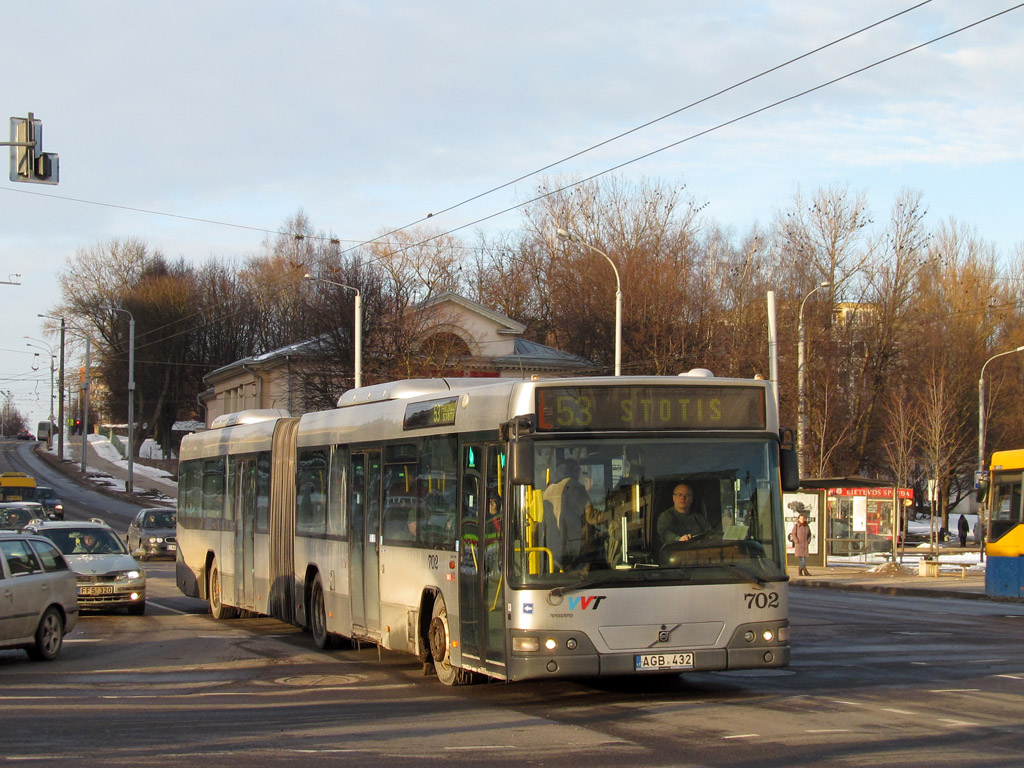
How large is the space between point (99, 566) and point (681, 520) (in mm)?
12487

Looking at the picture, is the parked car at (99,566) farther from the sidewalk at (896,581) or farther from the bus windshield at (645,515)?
the sidewalk at (896,581)

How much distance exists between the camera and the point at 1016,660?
44.2 feet

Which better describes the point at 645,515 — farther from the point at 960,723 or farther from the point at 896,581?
the point at 896,581

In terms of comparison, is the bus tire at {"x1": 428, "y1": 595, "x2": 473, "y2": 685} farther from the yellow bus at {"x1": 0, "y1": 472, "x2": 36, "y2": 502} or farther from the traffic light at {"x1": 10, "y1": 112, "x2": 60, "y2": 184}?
the yellow bus at {"x1": 0, "y1": 472, "x2": 36, "y2": 502}

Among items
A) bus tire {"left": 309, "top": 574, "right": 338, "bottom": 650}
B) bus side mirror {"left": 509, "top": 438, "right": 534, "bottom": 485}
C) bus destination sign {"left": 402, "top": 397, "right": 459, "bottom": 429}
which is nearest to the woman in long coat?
bus tire {"left": 309, "top": 574, "right": 338, "bottom": 650}

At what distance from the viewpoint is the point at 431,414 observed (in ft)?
38.8

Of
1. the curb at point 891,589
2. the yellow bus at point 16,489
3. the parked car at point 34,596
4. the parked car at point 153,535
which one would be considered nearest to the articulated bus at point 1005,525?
the curb at point 891,589

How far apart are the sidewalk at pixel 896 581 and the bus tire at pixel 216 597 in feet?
48.0

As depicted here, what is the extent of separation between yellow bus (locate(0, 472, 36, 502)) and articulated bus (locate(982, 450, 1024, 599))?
124 feet

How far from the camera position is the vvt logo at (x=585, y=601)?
9570 millimetres

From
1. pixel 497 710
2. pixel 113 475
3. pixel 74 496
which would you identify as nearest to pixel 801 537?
pixel 497 710

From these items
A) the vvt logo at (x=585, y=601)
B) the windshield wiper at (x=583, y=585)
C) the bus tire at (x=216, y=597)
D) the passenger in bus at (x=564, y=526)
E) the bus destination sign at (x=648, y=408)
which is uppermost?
the bus destination sign at (x=648, y=408)

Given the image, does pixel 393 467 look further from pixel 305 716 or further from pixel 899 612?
pixel 899 612

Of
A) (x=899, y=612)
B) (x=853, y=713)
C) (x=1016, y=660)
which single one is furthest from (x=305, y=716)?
(x=899, y=612)
